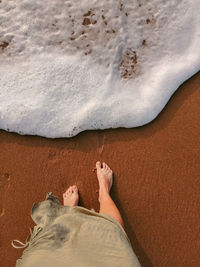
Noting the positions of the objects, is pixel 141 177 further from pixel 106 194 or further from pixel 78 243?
pixel 78 243

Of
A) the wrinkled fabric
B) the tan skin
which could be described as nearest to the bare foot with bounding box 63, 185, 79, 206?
the tan skin

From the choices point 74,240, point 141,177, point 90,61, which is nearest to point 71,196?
point 74,240

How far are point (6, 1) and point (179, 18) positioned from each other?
3.37ft

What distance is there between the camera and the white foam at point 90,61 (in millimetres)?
1343

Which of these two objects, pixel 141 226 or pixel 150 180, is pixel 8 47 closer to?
pixel 150 180

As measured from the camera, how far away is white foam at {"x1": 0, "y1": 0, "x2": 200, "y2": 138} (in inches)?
52.9

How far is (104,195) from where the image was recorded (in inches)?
50.9

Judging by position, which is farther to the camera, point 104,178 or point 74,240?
point 104,178

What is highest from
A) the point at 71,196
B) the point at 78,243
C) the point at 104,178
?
the point at 104,178

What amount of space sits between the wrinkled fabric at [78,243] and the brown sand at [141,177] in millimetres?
213

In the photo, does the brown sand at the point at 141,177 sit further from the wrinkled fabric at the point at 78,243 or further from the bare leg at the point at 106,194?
the wrinkled fabric at the point at 78,243

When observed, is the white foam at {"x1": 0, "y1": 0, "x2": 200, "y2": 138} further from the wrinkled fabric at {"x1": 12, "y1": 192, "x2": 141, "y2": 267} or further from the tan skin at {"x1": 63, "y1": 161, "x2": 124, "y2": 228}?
the wrinkled fabric at {"x1": 12, "y1": 192, "x2": 141, "y2": 267}

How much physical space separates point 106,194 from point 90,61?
0.78 m

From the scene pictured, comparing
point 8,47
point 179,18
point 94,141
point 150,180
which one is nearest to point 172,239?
point 150,180
